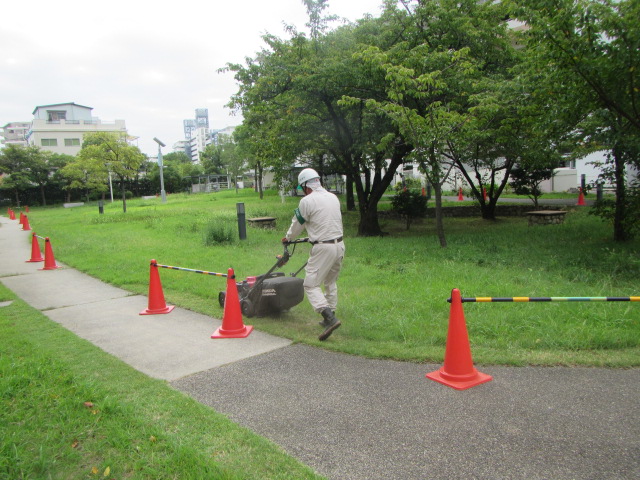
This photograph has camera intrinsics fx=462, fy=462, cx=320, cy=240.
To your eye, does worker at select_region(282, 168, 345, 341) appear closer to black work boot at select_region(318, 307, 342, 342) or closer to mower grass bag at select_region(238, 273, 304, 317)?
black work boot at select_region(318, 307, 342, 342)

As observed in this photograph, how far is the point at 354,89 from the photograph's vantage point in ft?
41.9

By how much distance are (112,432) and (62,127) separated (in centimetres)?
8073

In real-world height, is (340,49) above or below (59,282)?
above

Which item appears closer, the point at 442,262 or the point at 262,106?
the point at 442,262

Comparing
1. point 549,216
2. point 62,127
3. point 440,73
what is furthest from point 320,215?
point 62,127

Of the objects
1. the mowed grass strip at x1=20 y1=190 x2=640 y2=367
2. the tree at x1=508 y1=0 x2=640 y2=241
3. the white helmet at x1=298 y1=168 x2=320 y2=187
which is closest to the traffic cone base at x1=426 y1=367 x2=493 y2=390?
the mowed grass strip at x1=20 y1=190 x2=640 y2=367

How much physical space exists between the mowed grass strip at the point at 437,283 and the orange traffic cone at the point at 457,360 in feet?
1.28

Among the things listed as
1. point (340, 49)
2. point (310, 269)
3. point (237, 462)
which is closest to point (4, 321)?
point (310, 269)

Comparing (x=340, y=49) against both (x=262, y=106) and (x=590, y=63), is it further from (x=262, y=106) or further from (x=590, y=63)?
(x=590, y=63)

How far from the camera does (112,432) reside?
10.4 ft

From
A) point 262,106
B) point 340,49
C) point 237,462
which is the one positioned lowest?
point 237,462

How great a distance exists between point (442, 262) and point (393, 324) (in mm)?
4008

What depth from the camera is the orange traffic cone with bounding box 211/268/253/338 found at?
5.42 m

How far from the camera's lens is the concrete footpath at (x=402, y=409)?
2816 mm
